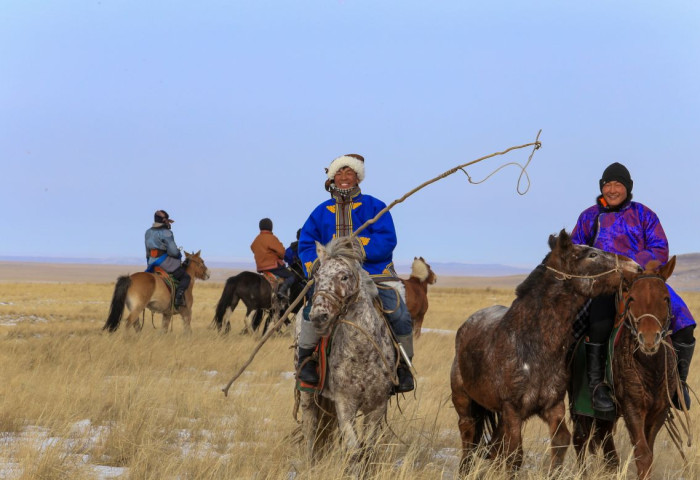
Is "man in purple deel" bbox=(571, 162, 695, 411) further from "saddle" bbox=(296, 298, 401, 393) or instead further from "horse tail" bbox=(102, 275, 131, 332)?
"horse tail" bbox=(102, 275, 131, 332)

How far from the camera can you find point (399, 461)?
6.18 m

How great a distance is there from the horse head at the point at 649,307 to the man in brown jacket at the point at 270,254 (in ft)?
37.1

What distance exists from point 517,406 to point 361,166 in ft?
7.65

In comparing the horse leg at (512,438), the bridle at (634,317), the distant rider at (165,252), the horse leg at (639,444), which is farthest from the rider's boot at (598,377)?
the distant rider at (165,252)

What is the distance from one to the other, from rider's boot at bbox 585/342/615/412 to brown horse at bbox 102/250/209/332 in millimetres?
10749

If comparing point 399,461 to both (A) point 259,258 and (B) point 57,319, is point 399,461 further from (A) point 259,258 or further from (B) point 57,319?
(B) point 57,319

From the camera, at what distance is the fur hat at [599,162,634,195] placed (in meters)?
A: 5.80

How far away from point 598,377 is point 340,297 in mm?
1993

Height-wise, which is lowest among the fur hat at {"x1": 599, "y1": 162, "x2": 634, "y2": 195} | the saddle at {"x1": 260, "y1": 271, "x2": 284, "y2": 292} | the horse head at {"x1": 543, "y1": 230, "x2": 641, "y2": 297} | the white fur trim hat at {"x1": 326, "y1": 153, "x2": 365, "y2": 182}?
the saddle at {"x1": 260, "y1": 271, "x2": 284, "y2": 292}

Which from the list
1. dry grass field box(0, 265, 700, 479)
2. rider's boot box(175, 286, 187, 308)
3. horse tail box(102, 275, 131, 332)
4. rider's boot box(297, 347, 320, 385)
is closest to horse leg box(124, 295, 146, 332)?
horse tail box(102, 275, 131, 332)

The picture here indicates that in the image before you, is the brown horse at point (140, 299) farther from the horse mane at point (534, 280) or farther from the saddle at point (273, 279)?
the horse mane at point (534, 280)

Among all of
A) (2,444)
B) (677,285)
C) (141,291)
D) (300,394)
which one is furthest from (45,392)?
(677,285)

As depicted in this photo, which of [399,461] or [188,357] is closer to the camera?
[399,461]

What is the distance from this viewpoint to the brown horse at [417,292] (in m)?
16.2
